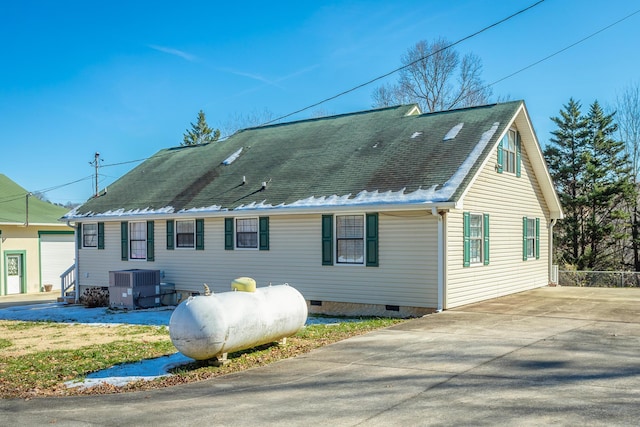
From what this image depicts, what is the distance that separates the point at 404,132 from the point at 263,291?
9.55 m

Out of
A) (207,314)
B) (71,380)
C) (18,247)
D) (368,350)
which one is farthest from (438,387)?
(18,247)

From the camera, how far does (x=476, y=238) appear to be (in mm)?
15953

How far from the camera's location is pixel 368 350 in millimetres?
10031

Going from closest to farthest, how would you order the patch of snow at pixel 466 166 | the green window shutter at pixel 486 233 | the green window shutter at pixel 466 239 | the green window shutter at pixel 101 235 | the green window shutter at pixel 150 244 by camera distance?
the patch of snow at pixel 466 166 < the green window shutter at pixel 466 239 < the green window shutter at pixel 486 233 < the green window shutter at pixel 150 244 < the green window shutter at pixel 101 235

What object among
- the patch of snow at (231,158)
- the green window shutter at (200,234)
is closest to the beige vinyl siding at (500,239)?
the green window shutter at (200,234)

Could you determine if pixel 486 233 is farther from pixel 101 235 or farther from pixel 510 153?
pixel 101 235

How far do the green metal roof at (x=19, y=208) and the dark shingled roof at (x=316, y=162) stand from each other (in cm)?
730

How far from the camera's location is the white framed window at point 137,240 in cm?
2028

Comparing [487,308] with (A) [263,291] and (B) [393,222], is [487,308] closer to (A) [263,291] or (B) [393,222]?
(B) [393,222]

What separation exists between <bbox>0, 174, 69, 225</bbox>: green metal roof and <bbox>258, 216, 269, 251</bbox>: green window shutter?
14729 millimetres

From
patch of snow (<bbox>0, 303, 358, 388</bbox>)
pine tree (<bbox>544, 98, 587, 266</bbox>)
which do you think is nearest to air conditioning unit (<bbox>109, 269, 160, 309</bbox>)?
patch of snow (<bbox>0, 303, 358, 388</bbox>)

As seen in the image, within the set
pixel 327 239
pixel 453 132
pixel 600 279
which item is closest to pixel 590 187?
pixel 600 279

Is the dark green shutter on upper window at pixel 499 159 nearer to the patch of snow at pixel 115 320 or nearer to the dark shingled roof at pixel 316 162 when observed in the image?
the dark shingled roof at pixel 316 162

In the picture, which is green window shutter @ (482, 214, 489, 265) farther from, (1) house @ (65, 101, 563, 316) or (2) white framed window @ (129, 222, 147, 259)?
(2) white framed window @ (129, 222, 147, 259)
